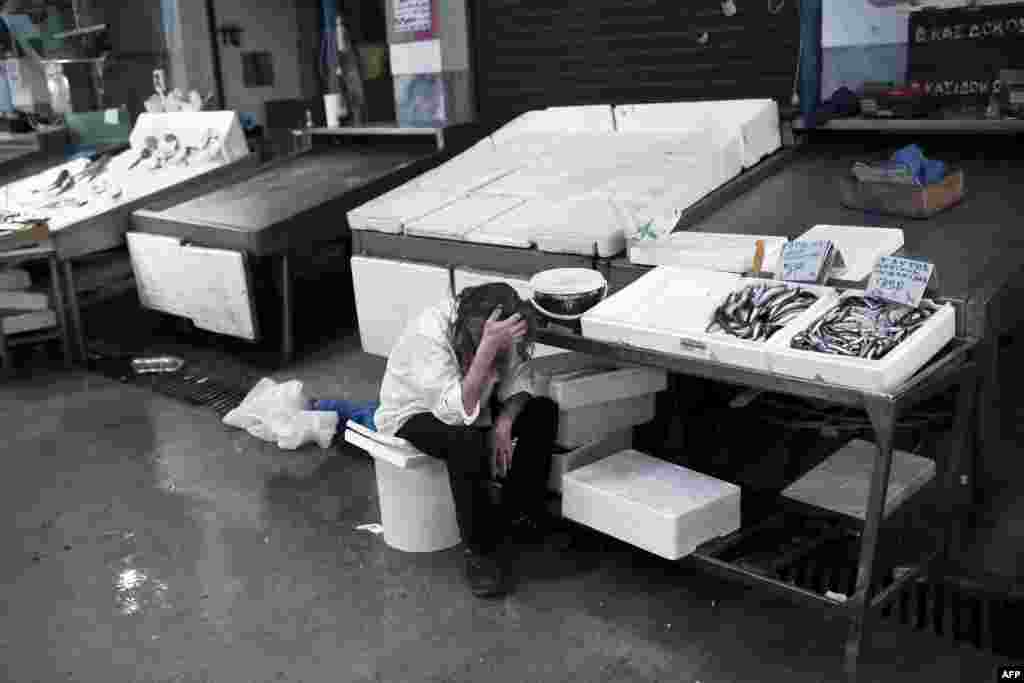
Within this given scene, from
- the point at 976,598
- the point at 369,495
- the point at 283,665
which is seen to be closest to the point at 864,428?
the point at 976,598

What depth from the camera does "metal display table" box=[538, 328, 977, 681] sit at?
6.84 ft

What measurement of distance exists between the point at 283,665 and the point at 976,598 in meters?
1.86

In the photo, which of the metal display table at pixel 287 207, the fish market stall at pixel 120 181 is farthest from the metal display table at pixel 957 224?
the fish market stall at pixel 120 181

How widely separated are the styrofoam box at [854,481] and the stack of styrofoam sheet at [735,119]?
1292mm

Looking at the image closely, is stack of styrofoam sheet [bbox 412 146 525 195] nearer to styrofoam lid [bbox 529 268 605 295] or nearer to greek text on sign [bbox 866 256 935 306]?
styrofoam lid [bbox 529 268 605 295]

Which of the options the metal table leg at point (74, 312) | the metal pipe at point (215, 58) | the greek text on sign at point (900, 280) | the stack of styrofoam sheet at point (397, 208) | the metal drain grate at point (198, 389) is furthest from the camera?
the metal pipe at point (215, 58)

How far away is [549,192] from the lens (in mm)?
3812

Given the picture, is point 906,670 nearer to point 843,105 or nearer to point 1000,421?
point 1000,421

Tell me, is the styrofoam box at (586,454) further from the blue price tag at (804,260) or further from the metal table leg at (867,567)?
the metal table leg at (867,567)

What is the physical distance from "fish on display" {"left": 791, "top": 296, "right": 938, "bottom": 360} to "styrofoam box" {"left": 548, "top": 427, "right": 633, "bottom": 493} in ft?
2.71

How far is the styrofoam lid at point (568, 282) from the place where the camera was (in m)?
2.86

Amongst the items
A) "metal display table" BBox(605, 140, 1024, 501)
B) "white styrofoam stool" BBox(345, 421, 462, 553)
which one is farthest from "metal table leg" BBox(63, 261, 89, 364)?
"metal display table" BBox(605, 140, 1024, 501)

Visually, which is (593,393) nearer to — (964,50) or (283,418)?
(283,418)

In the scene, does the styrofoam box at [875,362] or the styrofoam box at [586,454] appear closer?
the styrofoam box at [875,362]
